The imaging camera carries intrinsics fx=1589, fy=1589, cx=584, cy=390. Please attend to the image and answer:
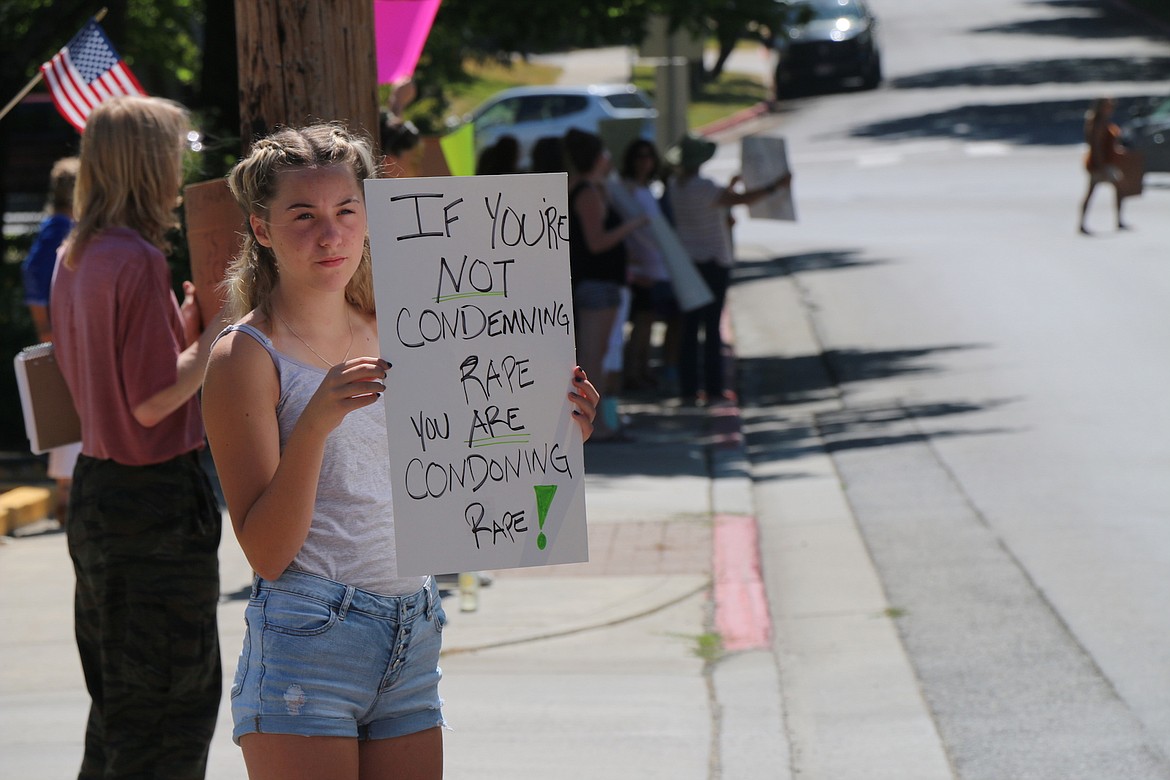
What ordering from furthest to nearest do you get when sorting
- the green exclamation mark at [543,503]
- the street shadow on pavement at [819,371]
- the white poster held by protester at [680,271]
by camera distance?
1. the street shadow on pavement at [819,371]
2. the white poster held by protester at [680,271]
3. the green exclamation mark at [543,503]

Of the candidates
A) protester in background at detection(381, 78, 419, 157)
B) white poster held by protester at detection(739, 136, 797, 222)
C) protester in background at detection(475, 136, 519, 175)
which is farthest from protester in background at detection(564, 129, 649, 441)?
protester in background at detection(381, 78, 419, 157)

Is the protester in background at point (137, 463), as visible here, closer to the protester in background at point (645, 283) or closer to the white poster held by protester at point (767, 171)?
the protester in background at point (645, 283)

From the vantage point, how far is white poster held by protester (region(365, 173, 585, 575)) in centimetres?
279

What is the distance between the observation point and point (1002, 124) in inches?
1292

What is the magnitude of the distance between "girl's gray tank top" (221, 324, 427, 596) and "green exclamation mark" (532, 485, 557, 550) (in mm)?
256

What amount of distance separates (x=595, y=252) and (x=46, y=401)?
6282 millimetres

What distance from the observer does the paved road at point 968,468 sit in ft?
18.0

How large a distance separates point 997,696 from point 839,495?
3399 millimetres

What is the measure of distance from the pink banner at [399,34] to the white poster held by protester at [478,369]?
2448 mm

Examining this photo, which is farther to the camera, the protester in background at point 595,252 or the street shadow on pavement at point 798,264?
the street shadow on pavement at point 798,264

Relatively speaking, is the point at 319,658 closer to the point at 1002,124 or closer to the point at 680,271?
the point at 680,271

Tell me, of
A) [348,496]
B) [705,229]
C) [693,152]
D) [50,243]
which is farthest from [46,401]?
[693,152]

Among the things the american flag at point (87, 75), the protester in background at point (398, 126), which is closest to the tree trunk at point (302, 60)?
the american flag at point (87, 75)

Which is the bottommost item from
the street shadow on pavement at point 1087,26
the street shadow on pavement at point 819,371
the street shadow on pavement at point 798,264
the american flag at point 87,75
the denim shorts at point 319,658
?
the street shadow on pavement at point 798,264
